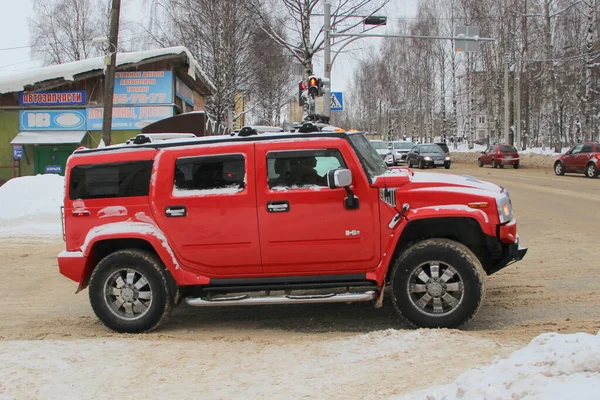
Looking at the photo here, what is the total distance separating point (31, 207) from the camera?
13781 mm

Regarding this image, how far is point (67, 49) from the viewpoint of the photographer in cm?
5269

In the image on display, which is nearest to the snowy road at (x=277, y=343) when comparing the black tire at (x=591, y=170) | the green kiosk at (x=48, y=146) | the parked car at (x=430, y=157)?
the green kiosk at (x=48, y=146)

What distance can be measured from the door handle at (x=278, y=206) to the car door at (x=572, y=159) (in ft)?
83.2

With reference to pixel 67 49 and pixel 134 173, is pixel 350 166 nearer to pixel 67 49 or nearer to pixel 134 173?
pixel 134 173

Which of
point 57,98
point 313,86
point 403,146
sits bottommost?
point 403,146

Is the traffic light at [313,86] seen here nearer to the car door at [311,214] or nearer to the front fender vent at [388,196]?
the car door at [311,214]

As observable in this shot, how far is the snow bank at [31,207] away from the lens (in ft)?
42.0

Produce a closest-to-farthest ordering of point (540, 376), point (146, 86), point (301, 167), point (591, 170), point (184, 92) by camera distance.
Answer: point (540, 376) → point (301, 167) → point (146, 86) → point (184, 92) → point (591, 170)

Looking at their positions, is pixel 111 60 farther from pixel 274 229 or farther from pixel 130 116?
pixel 274 229

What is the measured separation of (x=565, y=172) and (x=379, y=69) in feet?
151

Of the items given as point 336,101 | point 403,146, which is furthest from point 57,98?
point 403,146

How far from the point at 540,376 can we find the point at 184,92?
24044 mm

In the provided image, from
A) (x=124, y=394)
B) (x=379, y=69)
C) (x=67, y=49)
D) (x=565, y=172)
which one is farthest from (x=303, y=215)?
(x=379, y=69)

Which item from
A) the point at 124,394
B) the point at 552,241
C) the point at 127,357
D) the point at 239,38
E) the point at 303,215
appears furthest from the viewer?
the point at 239,38
